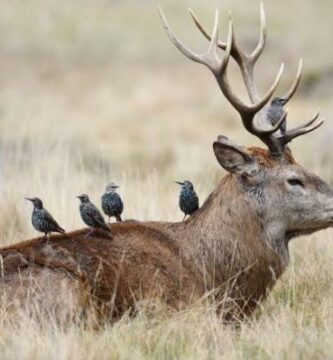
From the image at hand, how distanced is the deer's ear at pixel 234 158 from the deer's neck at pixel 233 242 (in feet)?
0.33

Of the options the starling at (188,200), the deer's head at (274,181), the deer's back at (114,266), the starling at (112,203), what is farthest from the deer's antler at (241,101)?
the starling at (112,203)

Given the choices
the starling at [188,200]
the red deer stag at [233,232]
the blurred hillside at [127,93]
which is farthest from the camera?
the blurred hillside at [127,93]

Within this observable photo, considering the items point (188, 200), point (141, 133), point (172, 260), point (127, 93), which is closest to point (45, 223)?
point (172, 260)

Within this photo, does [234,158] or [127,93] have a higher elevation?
[127,93]

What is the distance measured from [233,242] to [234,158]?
49 centimetres

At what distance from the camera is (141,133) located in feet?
73.9

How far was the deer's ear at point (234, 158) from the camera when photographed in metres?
7.28

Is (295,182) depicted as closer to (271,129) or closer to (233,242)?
(271,129)

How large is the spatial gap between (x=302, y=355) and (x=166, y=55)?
1198 inches

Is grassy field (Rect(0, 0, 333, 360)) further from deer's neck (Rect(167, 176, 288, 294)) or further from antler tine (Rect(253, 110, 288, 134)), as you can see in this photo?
antler tine (Rect(253, 110, 288, 134))

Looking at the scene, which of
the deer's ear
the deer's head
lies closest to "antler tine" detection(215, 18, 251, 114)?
the deer's head

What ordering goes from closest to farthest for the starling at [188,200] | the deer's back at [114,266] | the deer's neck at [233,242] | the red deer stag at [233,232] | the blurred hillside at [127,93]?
the deer's back at [114,266]
the red deer stag at [233,232]
the deer's neck at [233,242]
the starling at [188,200]
the blurred hillside at [127,93]

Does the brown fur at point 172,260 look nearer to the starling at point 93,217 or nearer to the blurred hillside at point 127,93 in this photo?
the starling at point 93,217

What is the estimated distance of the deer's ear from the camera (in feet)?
23.9
